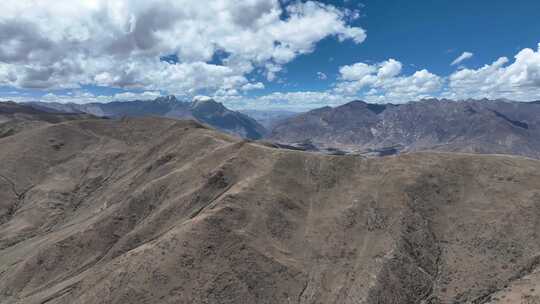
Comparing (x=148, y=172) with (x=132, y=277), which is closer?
(x=132, y=277)

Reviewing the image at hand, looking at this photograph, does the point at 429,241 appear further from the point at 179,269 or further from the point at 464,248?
the point at 179,269

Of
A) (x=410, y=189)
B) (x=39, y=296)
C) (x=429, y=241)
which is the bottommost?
(x=39, y=296)

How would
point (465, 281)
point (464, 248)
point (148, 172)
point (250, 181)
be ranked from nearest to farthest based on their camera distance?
point (465, 281) < point (464, 248) < point (250, 181) < point (148, 172)

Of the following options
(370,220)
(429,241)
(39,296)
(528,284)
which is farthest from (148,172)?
(528,284)

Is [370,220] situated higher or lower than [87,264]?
higher

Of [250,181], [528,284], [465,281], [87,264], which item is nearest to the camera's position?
[528,284]

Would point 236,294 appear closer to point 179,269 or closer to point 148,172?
point 179,269
